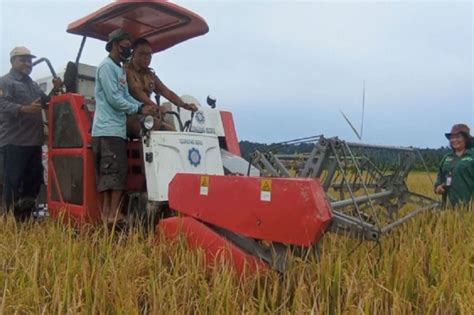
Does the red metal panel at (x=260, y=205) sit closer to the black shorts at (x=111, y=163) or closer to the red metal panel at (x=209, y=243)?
the red metal panel at (x=209, y=243)

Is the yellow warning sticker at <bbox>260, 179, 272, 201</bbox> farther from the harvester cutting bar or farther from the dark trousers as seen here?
the dark trousers

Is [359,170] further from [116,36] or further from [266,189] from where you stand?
[116,36]

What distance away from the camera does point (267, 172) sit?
408 cm

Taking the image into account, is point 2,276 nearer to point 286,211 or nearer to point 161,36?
point 286,211

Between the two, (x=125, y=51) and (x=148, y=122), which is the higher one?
(x=125, y=51)

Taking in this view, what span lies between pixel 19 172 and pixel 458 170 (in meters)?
4.49

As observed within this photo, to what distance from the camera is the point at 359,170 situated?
3352mm

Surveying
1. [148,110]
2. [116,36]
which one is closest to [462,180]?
[148,110]

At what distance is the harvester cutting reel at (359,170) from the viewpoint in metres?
3.39

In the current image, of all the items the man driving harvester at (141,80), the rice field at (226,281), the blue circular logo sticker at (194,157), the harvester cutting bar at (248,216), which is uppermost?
the man driving harvester at (141,80)

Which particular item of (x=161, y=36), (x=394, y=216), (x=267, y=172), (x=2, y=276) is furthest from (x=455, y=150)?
(x=2, y=276)

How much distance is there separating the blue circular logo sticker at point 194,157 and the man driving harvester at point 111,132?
1.48 feet

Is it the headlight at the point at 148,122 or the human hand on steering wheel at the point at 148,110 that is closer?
the headlight at the point at 148,122

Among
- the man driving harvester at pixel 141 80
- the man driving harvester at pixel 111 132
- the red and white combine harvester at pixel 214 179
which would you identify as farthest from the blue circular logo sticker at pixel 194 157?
the man driving harvester at pixel 111 132
